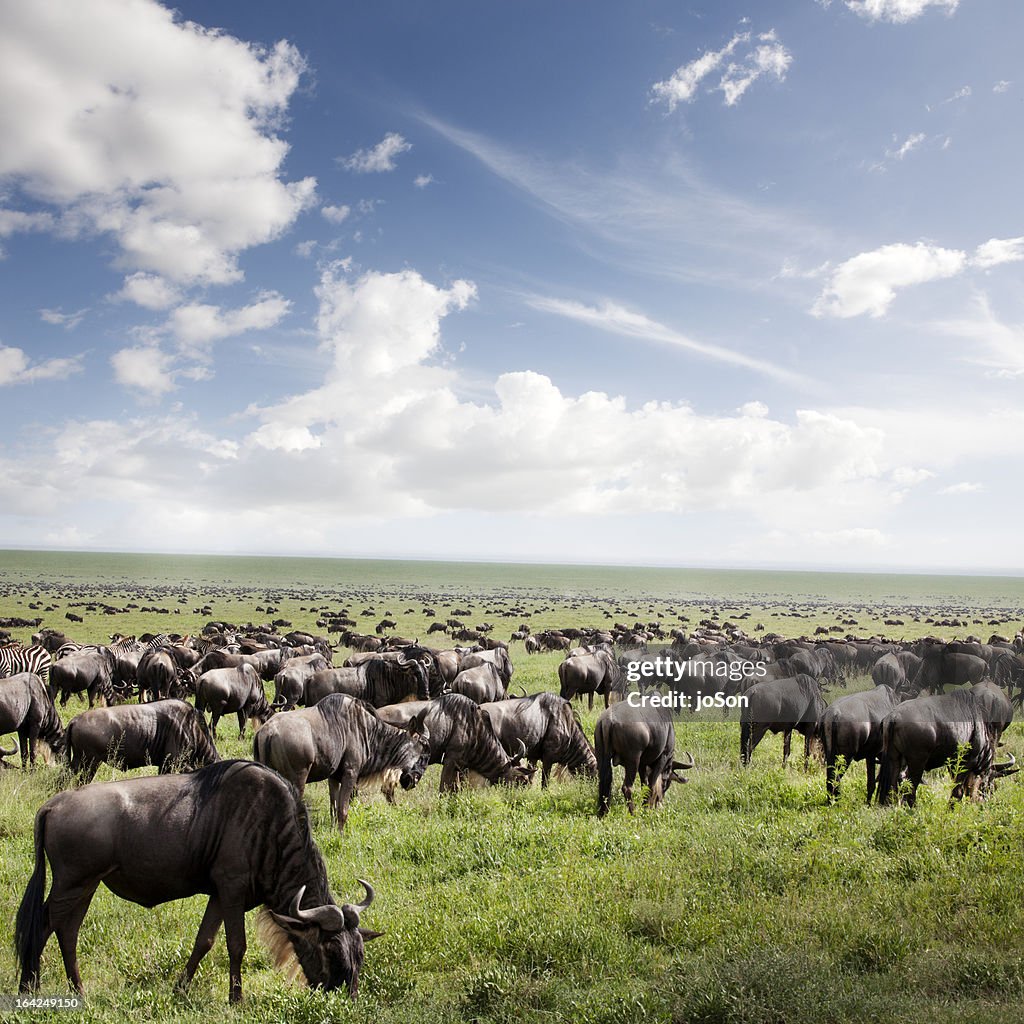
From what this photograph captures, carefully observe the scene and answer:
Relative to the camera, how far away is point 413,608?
7669 centimetres

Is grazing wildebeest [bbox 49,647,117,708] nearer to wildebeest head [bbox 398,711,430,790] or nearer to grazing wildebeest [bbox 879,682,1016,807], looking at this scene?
wildebeest head [bbox 398,711,430,790]

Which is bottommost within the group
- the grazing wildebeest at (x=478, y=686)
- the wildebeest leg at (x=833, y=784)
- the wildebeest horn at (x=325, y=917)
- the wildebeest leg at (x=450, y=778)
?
the wildebeest leg at (x=450, y=778)

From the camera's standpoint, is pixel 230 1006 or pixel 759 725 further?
pixel 759 725

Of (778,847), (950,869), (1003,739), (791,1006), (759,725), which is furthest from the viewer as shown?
(1003,739)

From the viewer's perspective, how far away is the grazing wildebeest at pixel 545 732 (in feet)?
46.1

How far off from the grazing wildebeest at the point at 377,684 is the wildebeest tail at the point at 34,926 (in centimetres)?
1198

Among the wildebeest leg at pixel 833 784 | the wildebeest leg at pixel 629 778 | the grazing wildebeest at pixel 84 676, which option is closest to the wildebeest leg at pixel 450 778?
the wildebeest leg at pixel 629 778

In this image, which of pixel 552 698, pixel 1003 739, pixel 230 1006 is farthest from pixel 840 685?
pixel 230 1006

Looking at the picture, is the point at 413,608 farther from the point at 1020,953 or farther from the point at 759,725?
the point at 1020,953

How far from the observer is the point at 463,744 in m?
13.2

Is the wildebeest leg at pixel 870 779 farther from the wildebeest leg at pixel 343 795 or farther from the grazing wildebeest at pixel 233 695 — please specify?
the grazing wildebeest at pixel 233 695

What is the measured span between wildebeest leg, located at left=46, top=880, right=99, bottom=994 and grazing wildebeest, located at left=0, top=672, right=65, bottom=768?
9.80 m

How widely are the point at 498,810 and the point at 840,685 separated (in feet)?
71.9

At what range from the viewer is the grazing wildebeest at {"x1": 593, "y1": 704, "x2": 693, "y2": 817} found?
469 inches
